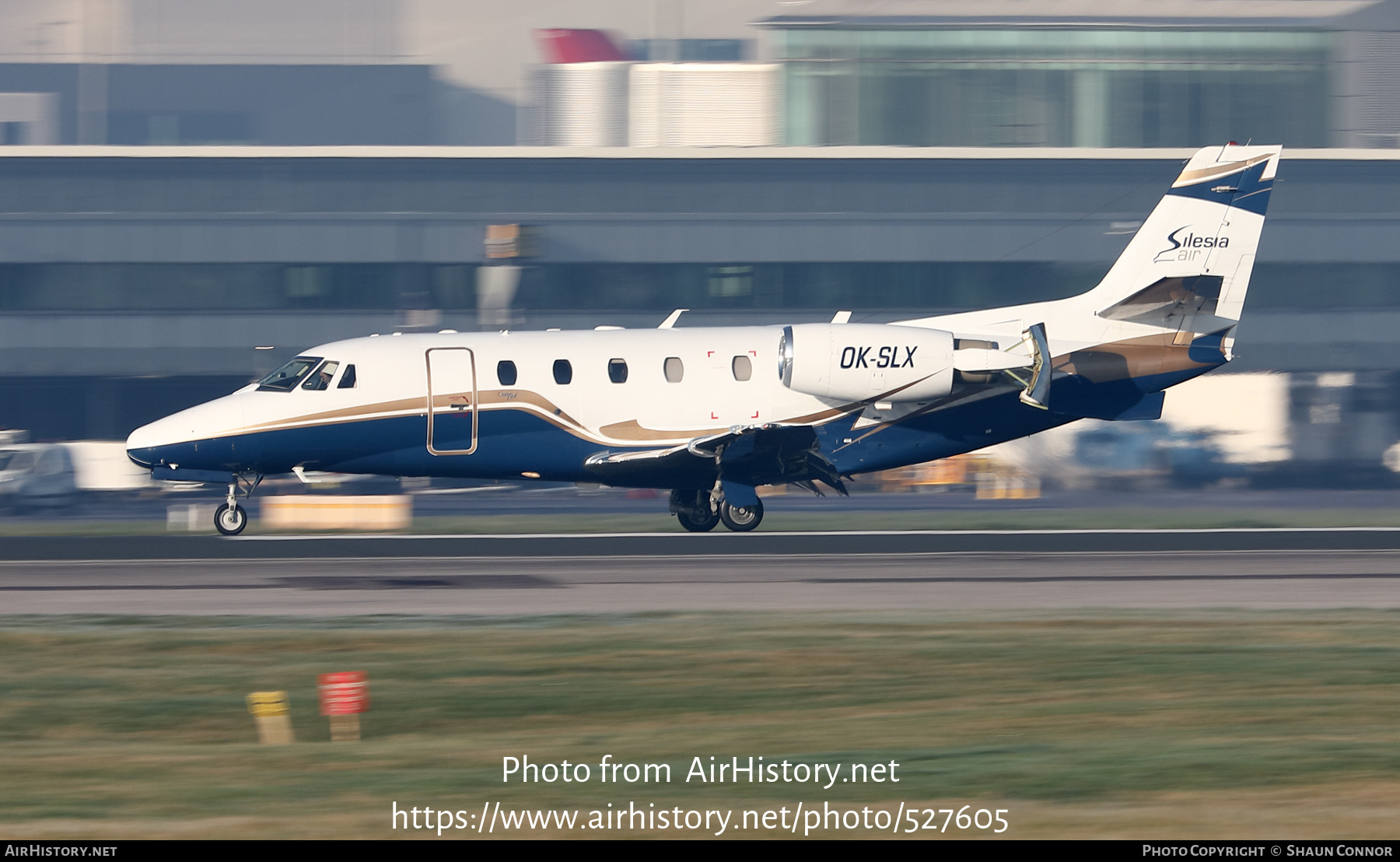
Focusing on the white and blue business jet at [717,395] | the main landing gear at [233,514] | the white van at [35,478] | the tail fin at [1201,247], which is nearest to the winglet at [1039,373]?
the white and blue business jet at [717,395]

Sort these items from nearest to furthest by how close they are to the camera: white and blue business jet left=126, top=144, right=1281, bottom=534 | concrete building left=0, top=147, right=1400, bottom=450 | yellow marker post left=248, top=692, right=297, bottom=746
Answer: yellow marker post left=248, top=692, right=297, bottom=746
white and blue business jet left=126, top=144, right=1281, bottom=534
concrete building left=0, top=147, right=1400, bottom=450

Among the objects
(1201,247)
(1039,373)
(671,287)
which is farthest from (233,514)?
(671,287)

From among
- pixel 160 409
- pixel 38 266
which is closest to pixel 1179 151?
pixel 160 409

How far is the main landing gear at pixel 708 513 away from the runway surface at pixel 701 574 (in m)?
0.97

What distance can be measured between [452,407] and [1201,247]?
44.7 ft

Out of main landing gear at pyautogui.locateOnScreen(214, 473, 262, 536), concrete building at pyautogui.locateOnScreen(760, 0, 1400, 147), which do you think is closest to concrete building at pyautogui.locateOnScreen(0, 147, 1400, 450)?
concrete building at pyautogui.locateOnScreen(760, 0, 1400, 147)

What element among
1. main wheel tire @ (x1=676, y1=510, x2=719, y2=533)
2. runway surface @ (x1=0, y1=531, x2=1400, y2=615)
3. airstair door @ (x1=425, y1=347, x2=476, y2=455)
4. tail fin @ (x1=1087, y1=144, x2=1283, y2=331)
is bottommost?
main wheel tire @ (x1=676, y1=510, x2=719, y2=533)

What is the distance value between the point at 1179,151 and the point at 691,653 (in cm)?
4386

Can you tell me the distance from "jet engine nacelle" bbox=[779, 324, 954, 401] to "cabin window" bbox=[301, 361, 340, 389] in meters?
7.96

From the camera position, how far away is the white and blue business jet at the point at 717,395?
86.5ft

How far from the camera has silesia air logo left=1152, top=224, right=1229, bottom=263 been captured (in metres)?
27.3

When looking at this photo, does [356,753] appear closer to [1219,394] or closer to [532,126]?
[1219,394]

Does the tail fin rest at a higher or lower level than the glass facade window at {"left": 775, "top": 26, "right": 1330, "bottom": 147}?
lower

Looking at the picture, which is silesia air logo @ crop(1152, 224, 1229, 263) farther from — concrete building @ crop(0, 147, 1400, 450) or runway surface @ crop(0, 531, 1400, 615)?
concrete building @ crop(0, 147, 1400, 450)
